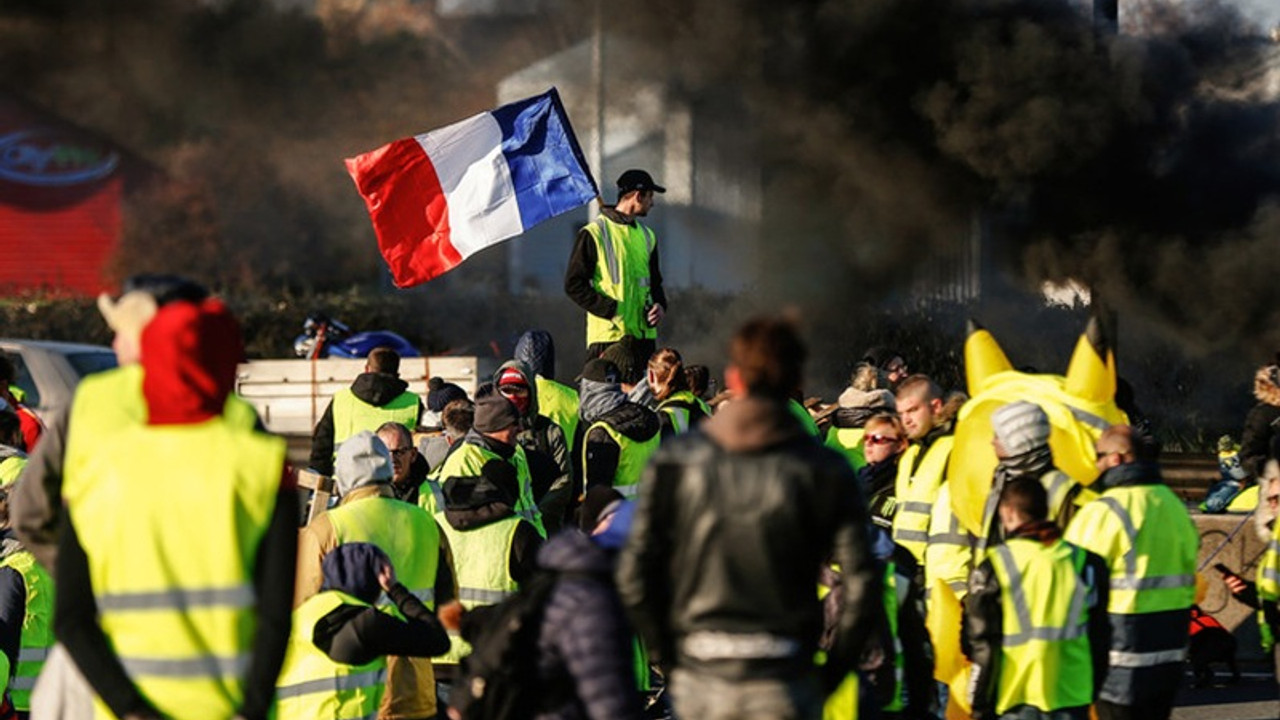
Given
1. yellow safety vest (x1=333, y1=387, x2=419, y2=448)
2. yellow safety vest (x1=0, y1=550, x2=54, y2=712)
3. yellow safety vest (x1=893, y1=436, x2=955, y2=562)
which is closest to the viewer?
yellow safety vest (x1=0, y1=550, x2=54, y2=712)

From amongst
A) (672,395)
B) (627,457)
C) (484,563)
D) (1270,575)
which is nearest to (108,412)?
(484,563)

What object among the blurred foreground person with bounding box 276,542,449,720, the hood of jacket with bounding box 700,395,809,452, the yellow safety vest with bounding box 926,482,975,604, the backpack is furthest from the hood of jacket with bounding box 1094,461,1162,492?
the backpack

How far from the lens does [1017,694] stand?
7.06 m

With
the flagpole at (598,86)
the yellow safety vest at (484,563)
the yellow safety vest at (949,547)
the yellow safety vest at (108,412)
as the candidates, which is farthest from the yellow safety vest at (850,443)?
the flagpole at (598,86)

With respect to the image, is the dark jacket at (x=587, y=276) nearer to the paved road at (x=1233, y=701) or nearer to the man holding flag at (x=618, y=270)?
the man holding flag at (x=618, y=270)

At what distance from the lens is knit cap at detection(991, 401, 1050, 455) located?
7484 millimetres

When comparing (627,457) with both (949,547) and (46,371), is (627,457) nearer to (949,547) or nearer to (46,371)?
(949,547)

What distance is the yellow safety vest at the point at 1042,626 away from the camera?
6.94 metres

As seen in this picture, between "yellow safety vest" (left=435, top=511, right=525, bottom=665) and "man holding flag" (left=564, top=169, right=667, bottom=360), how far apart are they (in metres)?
2.90

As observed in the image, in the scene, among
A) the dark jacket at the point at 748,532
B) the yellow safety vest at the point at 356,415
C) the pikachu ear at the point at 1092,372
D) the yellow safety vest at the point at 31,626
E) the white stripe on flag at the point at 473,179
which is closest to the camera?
the dark jacket at the point at 748,532

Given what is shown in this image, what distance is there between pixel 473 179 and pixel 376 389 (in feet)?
6.59

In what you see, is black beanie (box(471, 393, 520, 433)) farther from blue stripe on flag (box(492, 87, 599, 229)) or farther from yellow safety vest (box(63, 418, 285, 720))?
yellow safety vest (box(63, 418, 285, 720))

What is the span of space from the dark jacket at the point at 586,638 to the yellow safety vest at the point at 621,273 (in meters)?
5.87

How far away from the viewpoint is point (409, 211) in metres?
12.1
